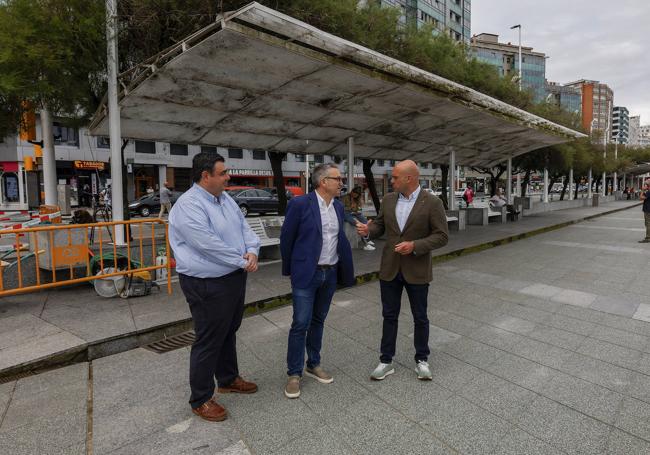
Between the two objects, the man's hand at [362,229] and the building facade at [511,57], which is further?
the building facade at [511,57]

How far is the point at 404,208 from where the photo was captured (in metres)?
3.43

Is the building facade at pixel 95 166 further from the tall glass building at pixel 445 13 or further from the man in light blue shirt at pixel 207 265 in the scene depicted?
the tall glass building at pixel 445 13

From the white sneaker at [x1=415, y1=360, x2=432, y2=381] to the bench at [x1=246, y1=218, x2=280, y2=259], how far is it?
204 inches

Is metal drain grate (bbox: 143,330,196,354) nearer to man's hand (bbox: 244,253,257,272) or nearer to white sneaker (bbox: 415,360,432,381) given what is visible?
man's hand (bbox: 244,253,257,272)

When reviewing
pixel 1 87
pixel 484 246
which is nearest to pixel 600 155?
pixel 484 246

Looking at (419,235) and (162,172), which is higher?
(162,172)

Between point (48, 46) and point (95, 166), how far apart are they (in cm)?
2391

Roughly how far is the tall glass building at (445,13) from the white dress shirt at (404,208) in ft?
155

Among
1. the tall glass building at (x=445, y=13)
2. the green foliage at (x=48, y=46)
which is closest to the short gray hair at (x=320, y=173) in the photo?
the green foliage at (x=48, y=46)

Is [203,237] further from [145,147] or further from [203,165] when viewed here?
[145,147]

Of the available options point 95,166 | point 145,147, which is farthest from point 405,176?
point 145,147

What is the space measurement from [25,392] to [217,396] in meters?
1.56

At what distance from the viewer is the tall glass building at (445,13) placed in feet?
160

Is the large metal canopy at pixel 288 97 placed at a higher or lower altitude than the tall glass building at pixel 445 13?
lower
